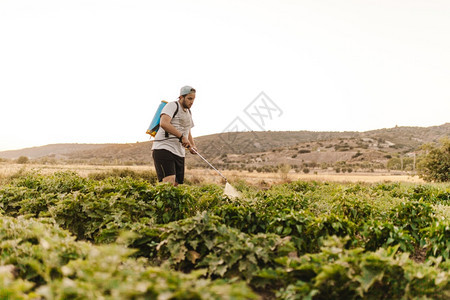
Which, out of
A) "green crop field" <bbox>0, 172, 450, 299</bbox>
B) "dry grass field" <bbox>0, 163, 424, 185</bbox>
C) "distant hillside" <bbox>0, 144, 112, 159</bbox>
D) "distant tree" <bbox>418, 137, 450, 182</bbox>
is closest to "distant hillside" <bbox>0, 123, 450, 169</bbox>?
"distant hillside" <bbox>0, 144, 112, 159</bbox>

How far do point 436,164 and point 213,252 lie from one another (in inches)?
717

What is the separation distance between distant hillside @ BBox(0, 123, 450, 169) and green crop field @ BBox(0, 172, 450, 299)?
39343 mm

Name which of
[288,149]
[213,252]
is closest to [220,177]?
[213,252]

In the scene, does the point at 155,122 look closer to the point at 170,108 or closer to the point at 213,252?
the point at 170,108

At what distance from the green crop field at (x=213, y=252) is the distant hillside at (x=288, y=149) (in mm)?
39343

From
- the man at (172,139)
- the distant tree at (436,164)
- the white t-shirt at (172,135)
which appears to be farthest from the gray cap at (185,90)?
the distant tree at (436,164)

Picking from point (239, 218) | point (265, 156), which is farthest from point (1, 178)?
point (265, 156)

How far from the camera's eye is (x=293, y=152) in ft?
182

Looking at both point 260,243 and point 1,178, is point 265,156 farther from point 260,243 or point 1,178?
point 260,243

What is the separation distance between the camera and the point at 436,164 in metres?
18.2

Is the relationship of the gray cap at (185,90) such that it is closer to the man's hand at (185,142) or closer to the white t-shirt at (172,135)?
the white t-shirt at (172,135)

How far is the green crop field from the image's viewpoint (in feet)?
7.18

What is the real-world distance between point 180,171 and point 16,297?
4.53m

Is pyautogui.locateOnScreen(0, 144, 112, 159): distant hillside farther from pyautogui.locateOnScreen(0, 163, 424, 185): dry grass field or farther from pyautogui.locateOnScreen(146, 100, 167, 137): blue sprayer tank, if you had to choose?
pyautogui.locateOnScreen(146, 100, 167, 137): blue sprayer tank
